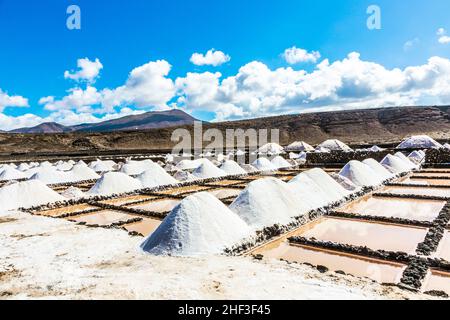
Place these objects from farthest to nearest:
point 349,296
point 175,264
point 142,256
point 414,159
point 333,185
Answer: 1. point 414,159
2. point 333,185
3. point 142,256
4. point 175,264
5. point 349,296

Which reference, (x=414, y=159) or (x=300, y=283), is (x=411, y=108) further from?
(x=300, y=283)

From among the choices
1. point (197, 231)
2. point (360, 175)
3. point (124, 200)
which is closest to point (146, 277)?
point (197, 231)

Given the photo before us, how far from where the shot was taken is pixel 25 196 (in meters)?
10.2

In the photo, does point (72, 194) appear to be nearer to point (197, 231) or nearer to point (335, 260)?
point (197, 231)

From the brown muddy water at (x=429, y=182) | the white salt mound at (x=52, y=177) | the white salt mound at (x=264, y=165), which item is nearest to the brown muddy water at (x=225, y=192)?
the white salt mound at (x=264, y=165)

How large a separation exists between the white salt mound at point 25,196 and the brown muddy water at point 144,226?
366 centimetres

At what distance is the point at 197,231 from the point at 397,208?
5.55 meters

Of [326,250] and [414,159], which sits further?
[414,159]

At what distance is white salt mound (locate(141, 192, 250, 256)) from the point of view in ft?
17.4

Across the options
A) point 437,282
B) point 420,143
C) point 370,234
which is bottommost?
point 437,282

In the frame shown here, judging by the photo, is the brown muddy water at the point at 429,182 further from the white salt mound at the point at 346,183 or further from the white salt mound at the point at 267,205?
the white salt mound at the point at 267,205

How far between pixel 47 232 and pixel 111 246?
182cm
